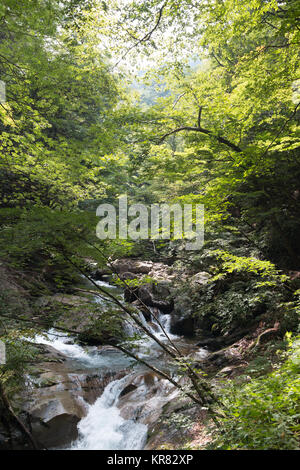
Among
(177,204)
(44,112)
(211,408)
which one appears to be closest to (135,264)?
(177,204)

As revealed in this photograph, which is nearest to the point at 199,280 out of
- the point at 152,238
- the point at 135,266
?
the point at 152,238

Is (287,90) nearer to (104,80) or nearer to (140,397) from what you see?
(104,80)

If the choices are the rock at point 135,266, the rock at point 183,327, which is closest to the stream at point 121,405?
the rock at point 183,327

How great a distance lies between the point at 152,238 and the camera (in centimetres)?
720

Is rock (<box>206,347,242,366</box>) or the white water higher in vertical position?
rock (<box>206,347,242,366</box>)

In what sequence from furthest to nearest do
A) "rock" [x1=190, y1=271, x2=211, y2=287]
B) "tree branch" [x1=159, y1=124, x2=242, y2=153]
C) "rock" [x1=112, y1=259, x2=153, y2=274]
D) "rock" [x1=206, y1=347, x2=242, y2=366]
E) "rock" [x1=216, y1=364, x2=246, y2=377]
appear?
"rock" [x1=112, y1=259, x2=153, y2=274] → "rock" [x1=190, y1=271, x2=211, y2=287] → "rock" [x1=206, y1=347, x2=242, y2=366] → "tree branch" [x1=159, y1=124, x2=242, y2=153] → "rock" [x1=216, y1=364, x2=246, y2=377]

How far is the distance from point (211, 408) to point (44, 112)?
8.70 m

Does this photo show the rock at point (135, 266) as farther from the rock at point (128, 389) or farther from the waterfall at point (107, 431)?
the waterfall at point (107, 431)

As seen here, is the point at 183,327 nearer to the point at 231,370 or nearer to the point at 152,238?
the point at 231,370

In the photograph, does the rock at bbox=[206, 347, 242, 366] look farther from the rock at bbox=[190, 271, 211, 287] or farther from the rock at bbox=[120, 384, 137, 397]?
the rock at bbox=[190, 271, 211, 287]

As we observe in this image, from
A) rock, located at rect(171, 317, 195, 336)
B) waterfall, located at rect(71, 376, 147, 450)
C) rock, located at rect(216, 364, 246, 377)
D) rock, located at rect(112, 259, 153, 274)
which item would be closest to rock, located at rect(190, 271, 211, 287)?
rock, located at rect(171, 317, 195, 336)

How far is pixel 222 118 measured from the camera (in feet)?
21.9

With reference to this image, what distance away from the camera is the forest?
3951 millimetres

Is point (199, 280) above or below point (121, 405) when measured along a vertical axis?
above
